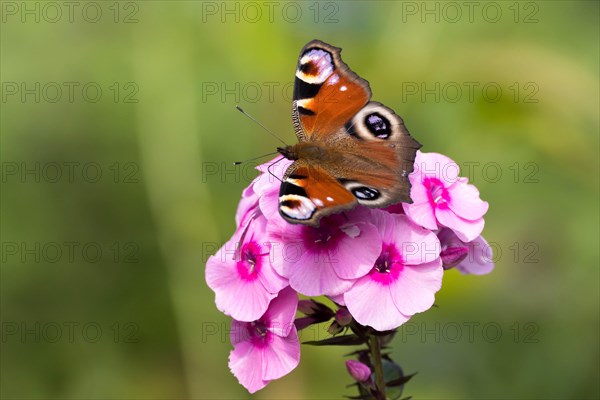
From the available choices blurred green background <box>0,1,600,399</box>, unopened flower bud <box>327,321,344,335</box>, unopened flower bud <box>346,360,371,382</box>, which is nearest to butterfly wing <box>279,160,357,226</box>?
unopened flower bud <box>327,321,344,335</box>

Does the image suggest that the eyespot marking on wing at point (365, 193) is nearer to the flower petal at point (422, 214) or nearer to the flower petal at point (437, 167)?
the flower petal at point (422, 214)

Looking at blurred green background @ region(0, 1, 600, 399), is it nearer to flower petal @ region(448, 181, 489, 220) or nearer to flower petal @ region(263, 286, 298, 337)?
flower petal @ region(448, 181, 489, 220)

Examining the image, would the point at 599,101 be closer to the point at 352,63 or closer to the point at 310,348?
the point at 352,63

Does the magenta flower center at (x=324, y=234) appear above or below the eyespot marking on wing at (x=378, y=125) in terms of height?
below

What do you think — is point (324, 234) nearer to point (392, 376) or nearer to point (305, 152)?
point (305, 152)

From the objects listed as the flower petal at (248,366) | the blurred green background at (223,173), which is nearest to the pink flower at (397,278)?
the flower petal at (248,366)

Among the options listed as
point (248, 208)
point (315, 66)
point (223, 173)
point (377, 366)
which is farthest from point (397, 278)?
point (223, 173)
